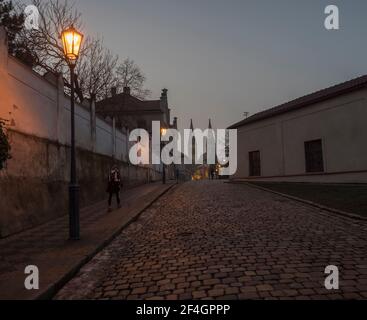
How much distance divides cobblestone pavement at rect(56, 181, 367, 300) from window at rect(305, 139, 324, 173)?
596 inches

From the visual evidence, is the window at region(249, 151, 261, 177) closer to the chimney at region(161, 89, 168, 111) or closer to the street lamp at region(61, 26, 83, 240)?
the street lamp at region(61, 26, 83, 240)

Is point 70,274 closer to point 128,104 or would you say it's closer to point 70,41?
point 70,41

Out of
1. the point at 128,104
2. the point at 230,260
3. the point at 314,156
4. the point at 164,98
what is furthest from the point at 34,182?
the point at 164,98

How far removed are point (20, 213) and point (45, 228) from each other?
0.85 meters

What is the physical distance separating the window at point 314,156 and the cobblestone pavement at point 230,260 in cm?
1513


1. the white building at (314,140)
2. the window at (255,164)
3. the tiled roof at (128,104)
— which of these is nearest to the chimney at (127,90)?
the tiled roof at (128,104)

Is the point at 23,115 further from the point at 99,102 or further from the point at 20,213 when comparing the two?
the point at 99,102

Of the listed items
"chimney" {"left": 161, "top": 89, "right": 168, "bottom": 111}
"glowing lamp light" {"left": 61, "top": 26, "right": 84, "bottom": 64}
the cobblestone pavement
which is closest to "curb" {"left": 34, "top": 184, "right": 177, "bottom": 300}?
the cobblestone pavement

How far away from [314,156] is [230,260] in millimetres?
21622

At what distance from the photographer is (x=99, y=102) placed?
38531 mm

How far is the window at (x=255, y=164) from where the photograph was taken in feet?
108

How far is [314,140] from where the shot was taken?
2630cm
